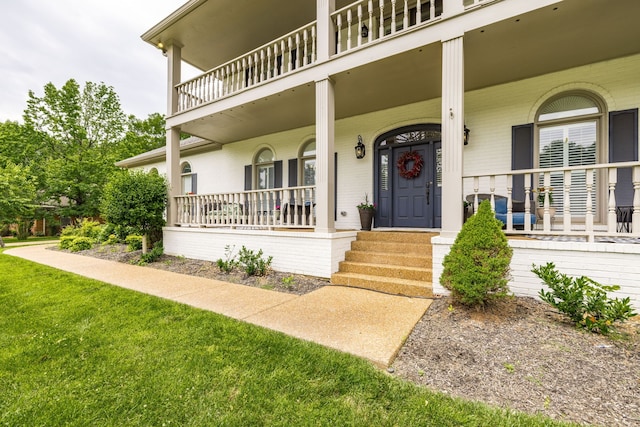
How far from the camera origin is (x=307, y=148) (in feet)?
27.1

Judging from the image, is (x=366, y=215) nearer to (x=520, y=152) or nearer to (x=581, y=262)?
(x=520, y=152)

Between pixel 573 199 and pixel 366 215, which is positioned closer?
pixel 573 199

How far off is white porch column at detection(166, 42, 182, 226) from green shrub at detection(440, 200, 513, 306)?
7.13 metres

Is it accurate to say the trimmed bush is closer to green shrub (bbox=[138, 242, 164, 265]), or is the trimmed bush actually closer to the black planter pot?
green shrub (bbox=[138, 242, 164, 265])

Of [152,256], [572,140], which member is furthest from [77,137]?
[572,140]

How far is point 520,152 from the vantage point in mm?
5332

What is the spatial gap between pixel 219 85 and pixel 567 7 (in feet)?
22.3

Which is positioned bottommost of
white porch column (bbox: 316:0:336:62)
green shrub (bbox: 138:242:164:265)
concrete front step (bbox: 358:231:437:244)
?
green shrub (bbox: 138:242:164:265)

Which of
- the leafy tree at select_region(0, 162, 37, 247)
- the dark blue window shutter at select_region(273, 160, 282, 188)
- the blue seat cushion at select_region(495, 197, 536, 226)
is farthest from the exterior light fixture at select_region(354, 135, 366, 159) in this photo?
the leafy tree at select_region(0, 162, 37, 247)

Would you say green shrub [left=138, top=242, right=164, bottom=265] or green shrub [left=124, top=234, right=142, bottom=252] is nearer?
green shrub [left=138, top=242, right=164, bottom=265]

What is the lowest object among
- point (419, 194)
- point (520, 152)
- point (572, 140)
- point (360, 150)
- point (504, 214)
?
point (504, 214)

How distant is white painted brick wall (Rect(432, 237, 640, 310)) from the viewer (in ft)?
9.93

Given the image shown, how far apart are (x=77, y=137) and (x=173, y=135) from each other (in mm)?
17001

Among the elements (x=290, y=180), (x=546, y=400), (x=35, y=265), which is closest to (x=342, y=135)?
(x=290, y=180)
